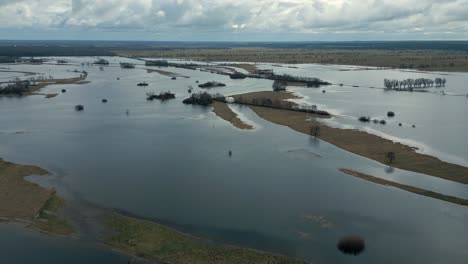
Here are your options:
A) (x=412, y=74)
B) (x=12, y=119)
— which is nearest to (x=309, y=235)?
(x=12, y=119)

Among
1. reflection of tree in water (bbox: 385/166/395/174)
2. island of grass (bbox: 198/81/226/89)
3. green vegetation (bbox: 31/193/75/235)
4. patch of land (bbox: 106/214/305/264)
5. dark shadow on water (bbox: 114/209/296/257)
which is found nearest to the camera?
patch of land (bbox: 106/214/305/264)

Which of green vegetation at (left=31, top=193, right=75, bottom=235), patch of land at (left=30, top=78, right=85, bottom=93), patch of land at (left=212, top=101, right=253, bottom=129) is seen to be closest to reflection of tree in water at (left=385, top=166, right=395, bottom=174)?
patch of land at (left=212, top=101, right=253, bottom=129)

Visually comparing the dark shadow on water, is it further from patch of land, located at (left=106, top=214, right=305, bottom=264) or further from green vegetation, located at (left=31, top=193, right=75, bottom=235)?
green vegetation, located at (left=31, top=193, right=75, bottom=235)

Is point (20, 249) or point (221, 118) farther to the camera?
point (221, 118)

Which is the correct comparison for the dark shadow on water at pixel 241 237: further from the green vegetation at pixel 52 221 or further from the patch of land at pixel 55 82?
the patch of land at pixel 55 82

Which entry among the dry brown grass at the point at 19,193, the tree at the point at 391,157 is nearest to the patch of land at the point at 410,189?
the tree at the point at 391,157

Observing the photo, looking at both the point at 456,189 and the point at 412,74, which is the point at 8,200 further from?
the point at 412,74
